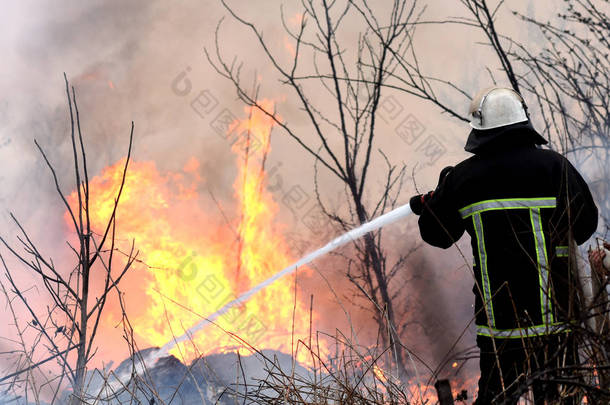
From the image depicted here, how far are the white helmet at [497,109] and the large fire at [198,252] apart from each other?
473 centimetres

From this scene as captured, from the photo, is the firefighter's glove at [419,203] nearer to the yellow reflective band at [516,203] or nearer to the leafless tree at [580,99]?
the yellow reflective band at [516,203]

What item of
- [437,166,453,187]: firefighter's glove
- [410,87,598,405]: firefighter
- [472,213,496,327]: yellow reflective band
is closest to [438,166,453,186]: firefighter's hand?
[437,166,453,187]: firefighter's glove

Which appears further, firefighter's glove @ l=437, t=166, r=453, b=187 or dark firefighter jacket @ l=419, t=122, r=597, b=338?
firefighter's glove @ l=437, t=166, r=453, b=187

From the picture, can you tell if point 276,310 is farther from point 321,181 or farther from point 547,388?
point 547,388

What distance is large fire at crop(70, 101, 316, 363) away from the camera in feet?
24.1

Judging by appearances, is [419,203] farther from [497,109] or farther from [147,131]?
[147,131]

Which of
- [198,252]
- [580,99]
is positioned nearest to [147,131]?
[198,252]

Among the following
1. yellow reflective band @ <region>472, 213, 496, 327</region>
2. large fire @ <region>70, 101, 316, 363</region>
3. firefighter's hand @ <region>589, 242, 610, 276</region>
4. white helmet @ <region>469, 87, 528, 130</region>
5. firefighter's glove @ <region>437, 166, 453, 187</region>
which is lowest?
firefighter's hand @ <region>589, 242, 610, 276</region>

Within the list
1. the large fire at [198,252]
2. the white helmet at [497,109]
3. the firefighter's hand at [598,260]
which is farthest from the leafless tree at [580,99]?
the large fire at [198,252]

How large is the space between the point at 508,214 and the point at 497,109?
0.59 metres

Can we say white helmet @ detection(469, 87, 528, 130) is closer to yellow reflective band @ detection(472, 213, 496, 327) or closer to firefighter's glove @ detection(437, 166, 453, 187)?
firefighter's glove @ detection(437, 166, 453, 187)

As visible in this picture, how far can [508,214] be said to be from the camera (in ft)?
9.07

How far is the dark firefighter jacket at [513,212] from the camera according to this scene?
2.77 m

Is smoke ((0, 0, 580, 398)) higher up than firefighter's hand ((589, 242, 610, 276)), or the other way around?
smoke ((0, 0, 580, 398))
